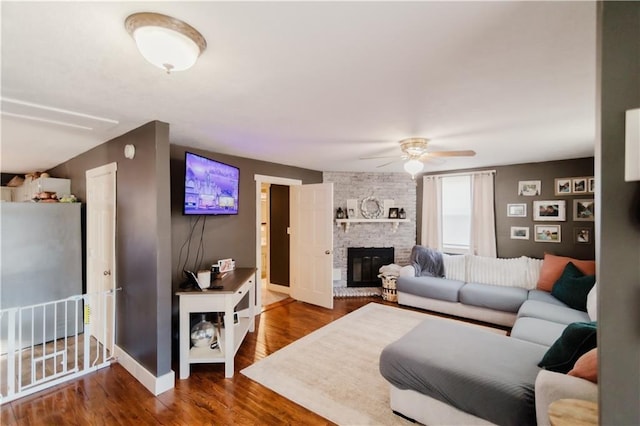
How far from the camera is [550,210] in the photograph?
441 centimetres

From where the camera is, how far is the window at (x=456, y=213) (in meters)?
5.15

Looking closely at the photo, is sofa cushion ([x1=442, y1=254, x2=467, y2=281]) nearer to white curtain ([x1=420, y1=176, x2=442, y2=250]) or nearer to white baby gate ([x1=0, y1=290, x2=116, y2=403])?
white curtain ([x1=420, y1=176, x2=442, y2=250])

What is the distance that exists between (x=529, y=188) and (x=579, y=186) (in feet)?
1.99

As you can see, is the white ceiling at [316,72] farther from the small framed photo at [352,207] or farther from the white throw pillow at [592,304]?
the small framed photo at [352,207]

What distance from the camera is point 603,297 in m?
0.84

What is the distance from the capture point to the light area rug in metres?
2.17

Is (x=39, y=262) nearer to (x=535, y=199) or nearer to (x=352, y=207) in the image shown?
(x=352, y=207)

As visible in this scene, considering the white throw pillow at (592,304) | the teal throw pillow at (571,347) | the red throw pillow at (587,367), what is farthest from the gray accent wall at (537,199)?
the red throw pillow at (587,367)

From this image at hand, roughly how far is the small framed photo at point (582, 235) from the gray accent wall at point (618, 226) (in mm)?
4522

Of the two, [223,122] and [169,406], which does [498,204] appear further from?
[169,406]

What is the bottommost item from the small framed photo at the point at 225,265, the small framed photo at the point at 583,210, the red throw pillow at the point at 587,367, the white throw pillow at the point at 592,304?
the white throw pillow at the point at 592,304

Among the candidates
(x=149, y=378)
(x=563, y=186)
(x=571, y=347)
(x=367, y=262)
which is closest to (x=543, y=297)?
(x=563, y=186)

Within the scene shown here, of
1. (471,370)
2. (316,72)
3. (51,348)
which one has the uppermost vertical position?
(316,72)

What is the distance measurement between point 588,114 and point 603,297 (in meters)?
2.22
